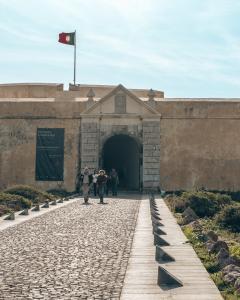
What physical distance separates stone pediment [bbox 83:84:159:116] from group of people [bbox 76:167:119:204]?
366 centimetres

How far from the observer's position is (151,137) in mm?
29062

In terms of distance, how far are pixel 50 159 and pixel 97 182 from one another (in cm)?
772

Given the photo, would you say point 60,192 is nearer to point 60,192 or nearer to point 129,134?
point 60,192

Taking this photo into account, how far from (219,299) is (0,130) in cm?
2574

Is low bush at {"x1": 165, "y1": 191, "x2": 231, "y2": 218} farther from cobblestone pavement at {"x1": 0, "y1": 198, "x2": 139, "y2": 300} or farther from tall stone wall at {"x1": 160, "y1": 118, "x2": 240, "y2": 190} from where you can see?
tall stone wall at {"x1": 160, "y1": 118, "x2": 240, "y2": 190}

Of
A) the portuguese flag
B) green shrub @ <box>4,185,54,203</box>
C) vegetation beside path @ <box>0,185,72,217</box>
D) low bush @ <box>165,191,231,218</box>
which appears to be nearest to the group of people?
vegetation beside path @ <box>0,185,72,217</box>

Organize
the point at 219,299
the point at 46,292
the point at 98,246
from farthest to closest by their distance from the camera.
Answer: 1. the point at 98,246
2. the point at 46,292
3. the point at 219,299

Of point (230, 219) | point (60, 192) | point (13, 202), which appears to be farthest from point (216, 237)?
point (60, 192)

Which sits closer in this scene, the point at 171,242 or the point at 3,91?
the point at 171,242

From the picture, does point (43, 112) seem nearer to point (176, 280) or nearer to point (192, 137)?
point (192, 137)

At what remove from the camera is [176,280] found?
21.5ft

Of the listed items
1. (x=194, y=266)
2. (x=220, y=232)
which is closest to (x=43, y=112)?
(x=220, y=232)

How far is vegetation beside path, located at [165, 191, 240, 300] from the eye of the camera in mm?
6699

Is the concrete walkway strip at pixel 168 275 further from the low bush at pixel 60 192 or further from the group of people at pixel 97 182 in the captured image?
the low bush at pixel 60 192
